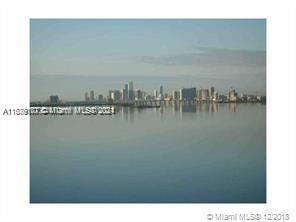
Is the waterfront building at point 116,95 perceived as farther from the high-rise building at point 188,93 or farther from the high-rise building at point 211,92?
the high-rise building at point 211,92

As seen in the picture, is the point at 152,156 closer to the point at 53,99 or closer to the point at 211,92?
the point at 211,92

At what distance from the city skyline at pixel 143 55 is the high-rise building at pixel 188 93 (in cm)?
6

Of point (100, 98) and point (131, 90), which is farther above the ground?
point (131, 90)

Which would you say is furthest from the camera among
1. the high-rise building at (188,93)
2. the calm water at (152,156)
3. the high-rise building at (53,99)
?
the high-rise building at (188,93)

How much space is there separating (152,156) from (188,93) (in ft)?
3.04

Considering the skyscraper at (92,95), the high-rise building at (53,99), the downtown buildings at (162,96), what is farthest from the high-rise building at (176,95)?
the high-rise building at (53,99)

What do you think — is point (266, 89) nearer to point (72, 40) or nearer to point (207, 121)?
point (207, 121)

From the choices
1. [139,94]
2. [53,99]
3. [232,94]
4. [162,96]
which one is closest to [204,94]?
[232,94]

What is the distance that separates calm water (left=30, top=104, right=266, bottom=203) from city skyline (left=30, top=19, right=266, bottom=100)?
37 cm

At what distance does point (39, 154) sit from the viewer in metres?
5.86

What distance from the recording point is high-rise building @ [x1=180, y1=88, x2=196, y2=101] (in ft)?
19.9

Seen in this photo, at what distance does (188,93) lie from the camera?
610 centimetres

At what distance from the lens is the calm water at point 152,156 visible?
18.7 ft

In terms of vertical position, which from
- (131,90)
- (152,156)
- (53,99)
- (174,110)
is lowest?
(152,156)
